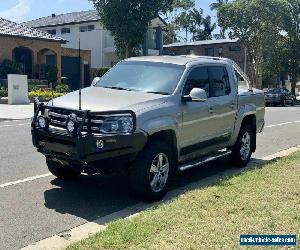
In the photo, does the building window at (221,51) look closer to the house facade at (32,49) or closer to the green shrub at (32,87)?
the house facade at (32,49)

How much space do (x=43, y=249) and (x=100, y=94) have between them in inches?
110

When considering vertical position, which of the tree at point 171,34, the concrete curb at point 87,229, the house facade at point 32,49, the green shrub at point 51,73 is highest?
the tree at point 171,34

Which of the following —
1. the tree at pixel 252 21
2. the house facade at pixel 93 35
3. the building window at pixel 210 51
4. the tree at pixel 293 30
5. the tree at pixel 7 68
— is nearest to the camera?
the tree at pixel 7 68

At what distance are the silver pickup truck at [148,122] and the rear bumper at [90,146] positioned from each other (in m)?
0.01

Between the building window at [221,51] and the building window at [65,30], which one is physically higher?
the building window at [65,30]

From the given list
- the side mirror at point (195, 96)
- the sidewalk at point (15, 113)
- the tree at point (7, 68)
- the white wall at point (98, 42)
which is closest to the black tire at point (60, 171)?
the side mirror at point (195, 96)

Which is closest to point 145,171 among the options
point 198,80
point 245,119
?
point 198,80

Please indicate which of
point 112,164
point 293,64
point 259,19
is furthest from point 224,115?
point 293,64

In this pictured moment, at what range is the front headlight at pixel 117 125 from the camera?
5906 millimetres

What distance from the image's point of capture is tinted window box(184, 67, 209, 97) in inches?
288

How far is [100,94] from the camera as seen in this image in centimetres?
684

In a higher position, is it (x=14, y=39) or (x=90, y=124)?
(x=14, y=39)

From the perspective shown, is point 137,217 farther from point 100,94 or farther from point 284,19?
point 284,19

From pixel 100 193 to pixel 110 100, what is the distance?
1.42m
